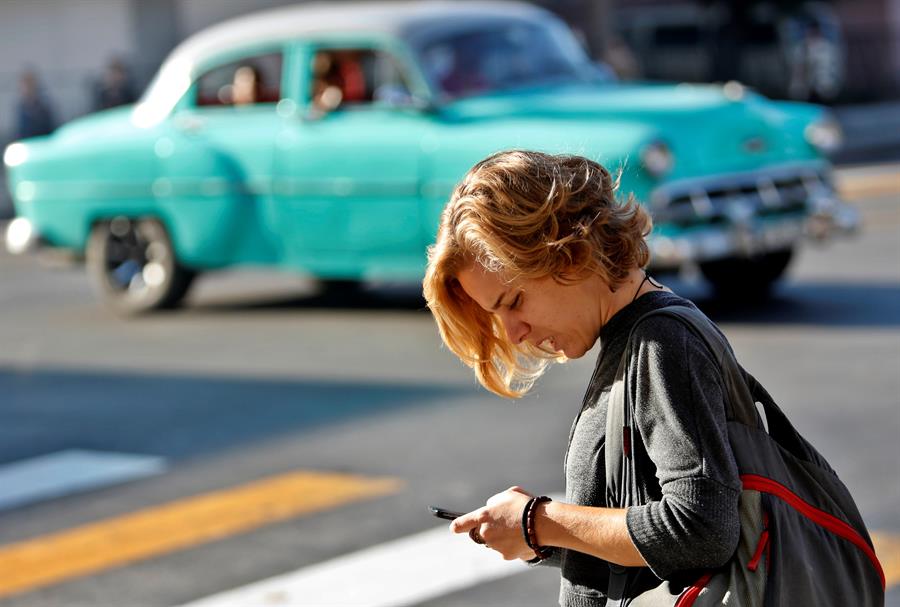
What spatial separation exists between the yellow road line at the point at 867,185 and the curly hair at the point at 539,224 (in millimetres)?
16445

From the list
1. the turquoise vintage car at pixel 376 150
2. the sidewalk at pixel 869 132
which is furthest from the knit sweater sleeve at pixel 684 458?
the sidewalk at pixel 869 132

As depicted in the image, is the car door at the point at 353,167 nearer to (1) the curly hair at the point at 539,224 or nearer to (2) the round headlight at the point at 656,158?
(2) the round headlight at the point at 656,158

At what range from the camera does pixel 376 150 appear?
1045 cm

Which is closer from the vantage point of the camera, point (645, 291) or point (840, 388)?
point (645, 291)

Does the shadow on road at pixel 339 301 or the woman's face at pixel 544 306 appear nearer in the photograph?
the woman's face at pixel 544 306

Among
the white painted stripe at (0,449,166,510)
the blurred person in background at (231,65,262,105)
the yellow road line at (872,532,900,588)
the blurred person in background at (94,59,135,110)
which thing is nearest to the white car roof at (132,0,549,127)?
the blurred person in background at (231,65,262,105)

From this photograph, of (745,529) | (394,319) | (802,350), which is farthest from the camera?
(394,319)

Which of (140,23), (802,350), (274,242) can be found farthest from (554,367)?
(140,23)

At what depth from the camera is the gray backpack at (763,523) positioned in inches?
92.7

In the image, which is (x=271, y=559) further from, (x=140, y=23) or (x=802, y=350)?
(x=140, y=23)

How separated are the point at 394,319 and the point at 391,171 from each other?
1194 millimetres

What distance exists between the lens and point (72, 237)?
1220cm

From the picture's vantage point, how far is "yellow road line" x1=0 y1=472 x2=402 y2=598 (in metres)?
5.71

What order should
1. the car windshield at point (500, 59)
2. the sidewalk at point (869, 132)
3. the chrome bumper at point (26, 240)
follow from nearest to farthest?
the car windshield at point (500, 59) < the chrome bumper at point (26, 240) < the sidewalk at point (869, 132)
